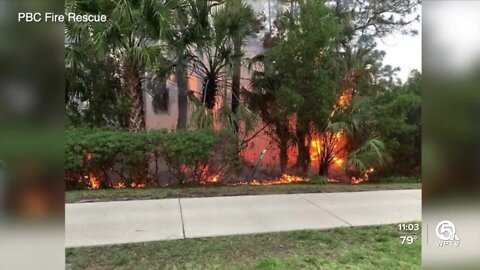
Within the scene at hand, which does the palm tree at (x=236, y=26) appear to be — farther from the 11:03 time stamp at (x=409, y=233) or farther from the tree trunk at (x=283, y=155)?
the 11:03 time stamp at (x=409, y=233)

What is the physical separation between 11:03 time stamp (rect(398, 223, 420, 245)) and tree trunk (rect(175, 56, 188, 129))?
3.55m

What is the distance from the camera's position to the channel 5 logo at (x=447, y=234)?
2.26 meters

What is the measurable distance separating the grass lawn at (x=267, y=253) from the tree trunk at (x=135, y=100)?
2632 mm

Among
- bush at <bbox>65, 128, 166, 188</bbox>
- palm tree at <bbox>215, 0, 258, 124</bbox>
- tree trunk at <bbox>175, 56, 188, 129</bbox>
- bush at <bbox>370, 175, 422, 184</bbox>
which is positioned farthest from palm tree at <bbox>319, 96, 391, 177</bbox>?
bush at <bbox>65, 128, 166, 188</bbox>

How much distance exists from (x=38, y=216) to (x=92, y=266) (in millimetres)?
1283

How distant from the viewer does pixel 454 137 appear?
7.29 feet

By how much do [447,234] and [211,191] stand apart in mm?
3494

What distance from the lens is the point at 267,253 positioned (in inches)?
127

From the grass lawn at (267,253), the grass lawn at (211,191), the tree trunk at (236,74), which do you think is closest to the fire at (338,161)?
the grass lawn at (211,191)

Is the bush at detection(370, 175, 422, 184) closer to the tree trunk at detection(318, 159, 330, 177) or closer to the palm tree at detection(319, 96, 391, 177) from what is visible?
the palm tree at detection(319, 96, 391, 177)

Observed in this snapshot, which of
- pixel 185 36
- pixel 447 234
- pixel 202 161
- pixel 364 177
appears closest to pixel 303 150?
pixel 364 177

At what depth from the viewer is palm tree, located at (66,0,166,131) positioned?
4281mm

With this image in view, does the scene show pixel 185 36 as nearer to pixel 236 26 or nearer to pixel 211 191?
pixel 236 26

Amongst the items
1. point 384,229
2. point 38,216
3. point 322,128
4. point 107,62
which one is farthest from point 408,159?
point 38,216
